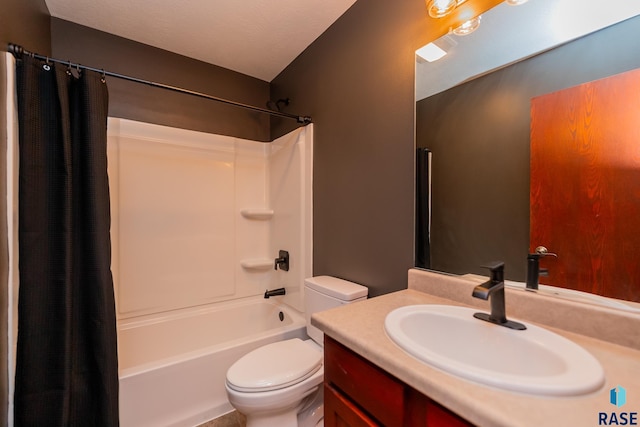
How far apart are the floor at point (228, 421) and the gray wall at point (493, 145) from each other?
148cm

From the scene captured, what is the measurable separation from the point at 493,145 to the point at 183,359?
1876mm

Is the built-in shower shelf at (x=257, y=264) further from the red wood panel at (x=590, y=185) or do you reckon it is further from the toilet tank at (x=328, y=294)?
the red wood panel at (x=590, y=185)

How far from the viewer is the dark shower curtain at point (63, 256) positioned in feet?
3.70

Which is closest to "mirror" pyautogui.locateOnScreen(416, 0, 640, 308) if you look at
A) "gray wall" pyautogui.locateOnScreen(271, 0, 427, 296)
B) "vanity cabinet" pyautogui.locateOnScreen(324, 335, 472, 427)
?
"gray wall" pyautogui.locateOnScreen(271, 0, 427, 296)

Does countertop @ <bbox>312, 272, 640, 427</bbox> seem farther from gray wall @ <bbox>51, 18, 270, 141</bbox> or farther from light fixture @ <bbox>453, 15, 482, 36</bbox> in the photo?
gray wall @ <bbox>51, 18, 270, 141</bbox>

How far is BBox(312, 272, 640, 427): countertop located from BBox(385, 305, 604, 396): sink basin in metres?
0.02

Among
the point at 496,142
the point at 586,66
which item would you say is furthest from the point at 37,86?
the point at 586,66

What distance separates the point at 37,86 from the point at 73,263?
84 centimetres

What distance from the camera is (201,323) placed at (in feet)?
7.07

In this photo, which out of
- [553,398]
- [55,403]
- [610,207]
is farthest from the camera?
[55,403]

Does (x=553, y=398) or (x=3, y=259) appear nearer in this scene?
(x=553, y=398)

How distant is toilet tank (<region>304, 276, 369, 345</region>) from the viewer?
140 centimetres

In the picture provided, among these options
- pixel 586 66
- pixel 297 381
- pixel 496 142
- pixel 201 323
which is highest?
pixel 586 66

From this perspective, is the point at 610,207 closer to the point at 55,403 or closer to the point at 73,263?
the point at 73,263
